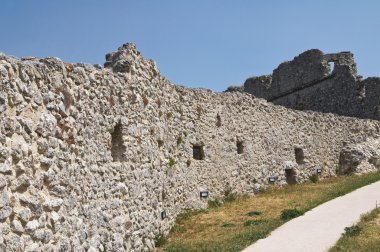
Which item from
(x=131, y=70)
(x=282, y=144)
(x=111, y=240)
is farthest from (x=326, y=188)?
(x=111, y=240)

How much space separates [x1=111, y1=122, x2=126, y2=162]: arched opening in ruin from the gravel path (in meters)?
3.12

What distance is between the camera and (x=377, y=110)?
1086 inches

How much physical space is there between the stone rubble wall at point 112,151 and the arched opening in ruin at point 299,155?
199 cm

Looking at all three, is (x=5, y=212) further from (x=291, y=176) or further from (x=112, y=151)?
(x=291, y=176)

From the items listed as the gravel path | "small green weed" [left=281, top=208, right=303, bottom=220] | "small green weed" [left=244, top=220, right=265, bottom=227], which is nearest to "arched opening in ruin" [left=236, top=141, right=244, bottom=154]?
the gravel path

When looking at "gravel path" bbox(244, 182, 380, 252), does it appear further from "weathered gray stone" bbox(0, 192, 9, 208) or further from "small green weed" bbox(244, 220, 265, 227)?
"weathered gray stone" bbox(0, 192, 9, 208)

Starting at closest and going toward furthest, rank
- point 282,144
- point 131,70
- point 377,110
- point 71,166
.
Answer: point 71,166 < point 131,70 < point 282,144 < point 377,110

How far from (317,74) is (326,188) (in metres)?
13.9

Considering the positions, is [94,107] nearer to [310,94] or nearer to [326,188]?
[326,188]

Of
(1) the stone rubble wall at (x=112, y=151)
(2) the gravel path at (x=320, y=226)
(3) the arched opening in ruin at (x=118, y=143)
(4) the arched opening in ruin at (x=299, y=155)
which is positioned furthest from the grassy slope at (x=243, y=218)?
(3) the arched opening in ruin at (x=118, y=143)

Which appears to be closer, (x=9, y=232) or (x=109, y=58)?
(x=9, y=232)

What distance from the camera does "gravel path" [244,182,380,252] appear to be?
9820 millimetres

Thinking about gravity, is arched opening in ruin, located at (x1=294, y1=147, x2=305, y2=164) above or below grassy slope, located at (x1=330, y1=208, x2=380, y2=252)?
above

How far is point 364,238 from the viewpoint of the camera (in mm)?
10227
